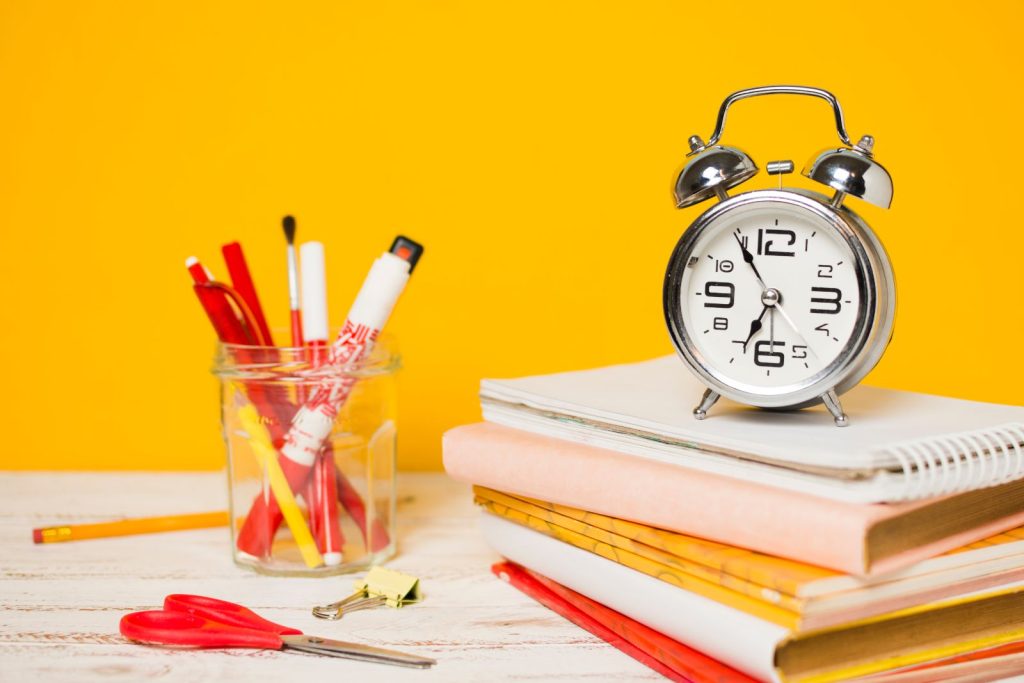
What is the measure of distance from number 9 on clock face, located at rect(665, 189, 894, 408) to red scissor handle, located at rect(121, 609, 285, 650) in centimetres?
39

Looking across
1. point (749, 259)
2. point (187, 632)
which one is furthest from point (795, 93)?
point (187, 632)

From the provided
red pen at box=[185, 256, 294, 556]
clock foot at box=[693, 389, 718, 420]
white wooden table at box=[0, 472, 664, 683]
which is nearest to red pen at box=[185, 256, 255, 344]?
red pen at box=[185, 256, 294, 556]

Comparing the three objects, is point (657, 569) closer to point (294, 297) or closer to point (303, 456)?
point (303, 456)

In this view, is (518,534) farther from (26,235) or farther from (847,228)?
(26,235)

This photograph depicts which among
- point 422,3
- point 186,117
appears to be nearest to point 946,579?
point 422,3

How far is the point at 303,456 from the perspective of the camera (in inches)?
38.3

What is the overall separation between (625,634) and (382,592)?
221mm

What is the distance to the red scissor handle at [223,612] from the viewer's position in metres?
0.83

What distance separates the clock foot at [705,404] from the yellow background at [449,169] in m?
0.51

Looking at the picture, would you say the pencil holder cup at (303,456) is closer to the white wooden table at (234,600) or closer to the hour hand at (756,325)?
the white wooden table at (234,600)

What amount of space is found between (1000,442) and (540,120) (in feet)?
2.41

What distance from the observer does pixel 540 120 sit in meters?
1.31

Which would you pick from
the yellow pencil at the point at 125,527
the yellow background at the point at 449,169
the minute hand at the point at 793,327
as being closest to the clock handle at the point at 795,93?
the minute hand at the point at 793,327

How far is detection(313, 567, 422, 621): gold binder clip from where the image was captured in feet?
2.93
